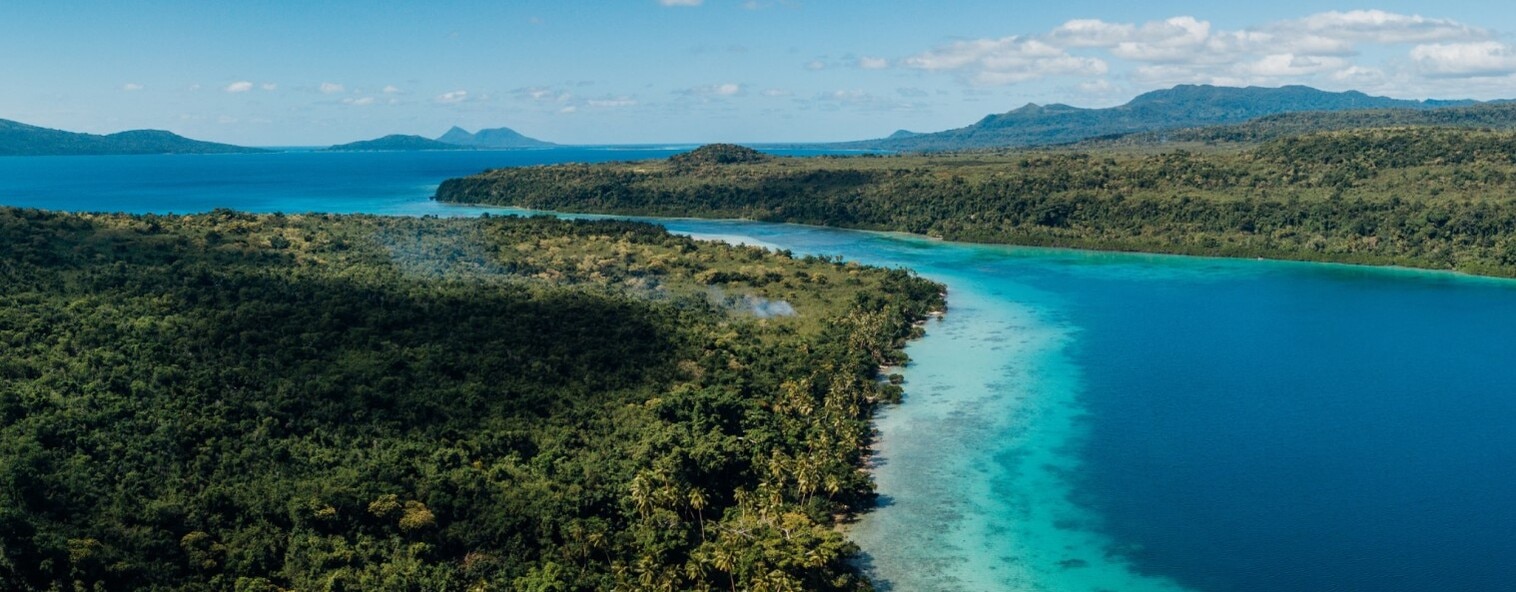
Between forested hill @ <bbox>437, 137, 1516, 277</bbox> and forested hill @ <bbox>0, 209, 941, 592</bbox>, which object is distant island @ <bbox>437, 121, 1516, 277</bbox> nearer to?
forested hill @ <bbox>437, 137, 1516, 277</bbox>

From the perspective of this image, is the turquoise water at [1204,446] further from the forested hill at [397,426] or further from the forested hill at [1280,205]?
the forested hill at [1280,205]

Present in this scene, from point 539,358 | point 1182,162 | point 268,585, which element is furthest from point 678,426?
point 1182,162

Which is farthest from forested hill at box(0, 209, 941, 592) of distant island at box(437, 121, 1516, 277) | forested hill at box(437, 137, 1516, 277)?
forested hill at box(437, 137, 1516, 277)

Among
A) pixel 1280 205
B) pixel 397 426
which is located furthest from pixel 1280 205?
pixel 397 426

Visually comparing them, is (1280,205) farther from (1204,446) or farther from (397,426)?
(397,426)

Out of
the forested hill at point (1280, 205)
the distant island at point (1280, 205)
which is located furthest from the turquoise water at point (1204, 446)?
the distant island at point (1280, 205)

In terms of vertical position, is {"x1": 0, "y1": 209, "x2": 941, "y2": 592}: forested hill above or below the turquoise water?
above
